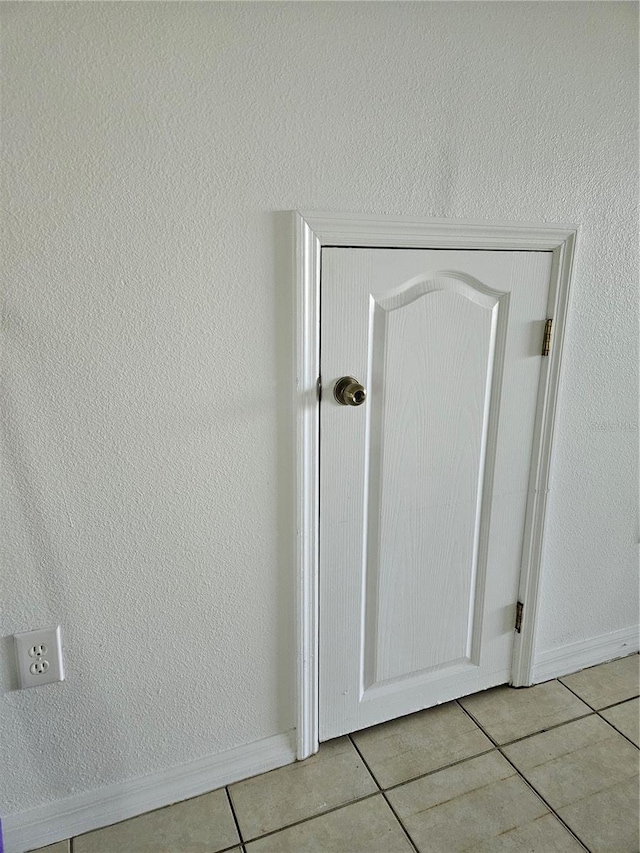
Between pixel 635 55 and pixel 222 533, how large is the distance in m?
1.53

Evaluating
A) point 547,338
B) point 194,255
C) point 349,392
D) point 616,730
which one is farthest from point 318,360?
point 616,730

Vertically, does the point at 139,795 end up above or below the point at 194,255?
below

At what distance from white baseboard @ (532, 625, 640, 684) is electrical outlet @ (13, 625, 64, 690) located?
135 centimetres

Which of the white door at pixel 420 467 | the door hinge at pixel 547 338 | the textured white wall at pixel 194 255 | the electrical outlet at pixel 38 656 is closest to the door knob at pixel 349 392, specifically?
the white door at pixel 420 467

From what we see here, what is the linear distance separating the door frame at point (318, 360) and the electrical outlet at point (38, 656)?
527 mm

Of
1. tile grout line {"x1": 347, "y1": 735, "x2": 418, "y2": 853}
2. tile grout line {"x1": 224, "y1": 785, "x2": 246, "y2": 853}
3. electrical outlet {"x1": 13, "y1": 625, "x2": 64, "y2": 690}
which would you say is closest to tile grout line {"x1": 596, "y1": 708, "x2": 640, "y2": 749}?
tile grout line {"x1": 347, "y1": 735, "x2": 418, "y2": 853}

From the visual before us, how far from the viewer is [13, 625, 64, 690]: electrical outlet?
1168 millimetres

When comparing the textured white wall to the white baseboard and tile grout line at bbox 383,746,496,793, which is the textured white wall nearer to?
tile grout line at bbox 383,746,496,793

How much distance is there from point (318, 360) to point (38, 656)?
837 millimetres

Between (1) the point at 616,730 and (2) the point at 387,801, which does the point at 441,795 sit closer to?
(2) the point at 387,801

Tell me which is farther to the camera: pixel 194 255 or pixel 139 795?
pixel 139 795

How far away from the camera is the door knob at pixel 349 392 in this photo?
1280mm

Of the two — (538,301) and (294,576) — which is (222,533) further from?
(538,301)

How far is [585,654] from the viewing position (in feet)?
6.16
